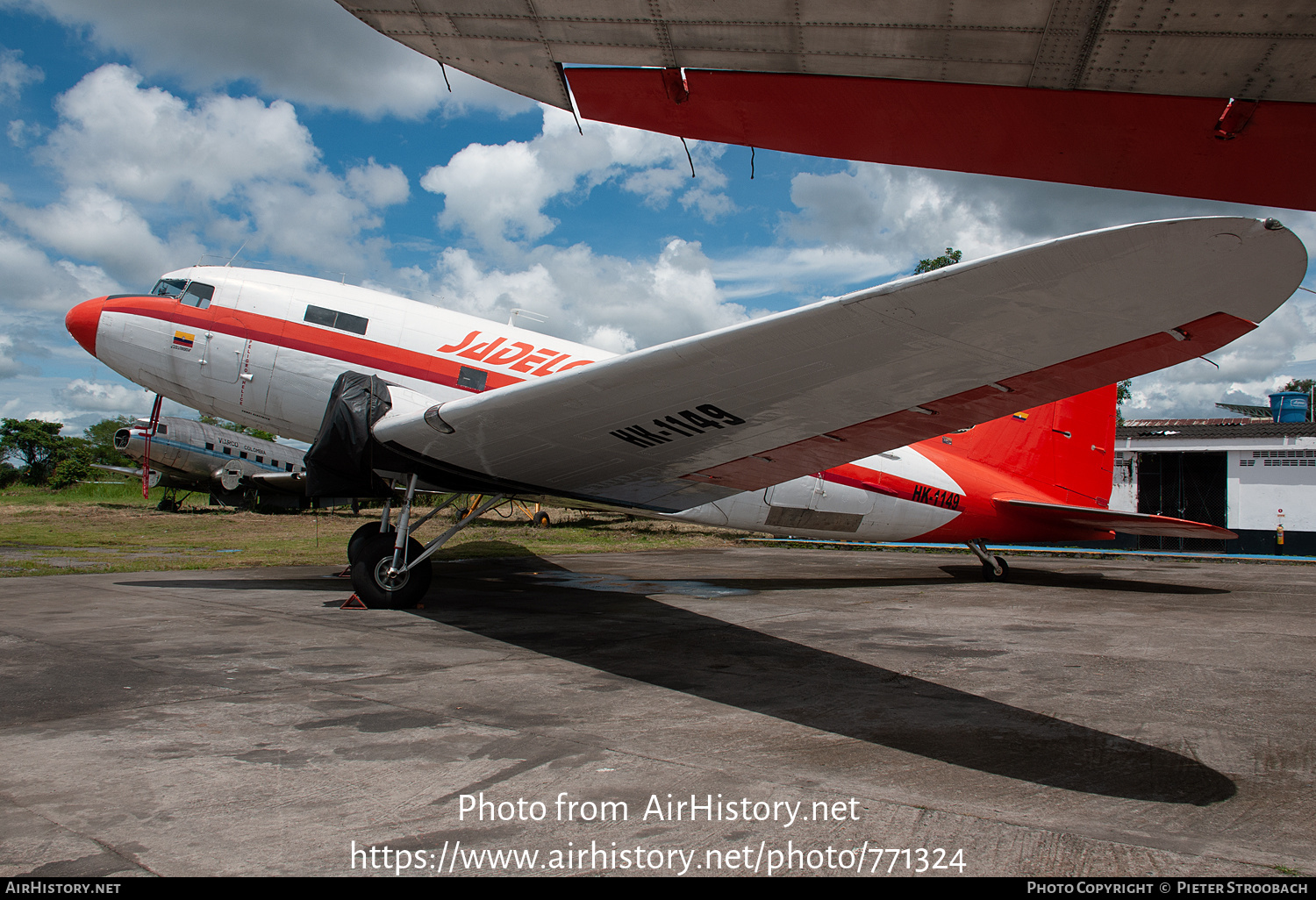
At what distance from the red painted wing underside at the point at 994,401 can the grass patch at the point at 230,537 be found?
9046mm

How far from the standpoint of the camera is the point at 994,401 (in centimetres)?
461

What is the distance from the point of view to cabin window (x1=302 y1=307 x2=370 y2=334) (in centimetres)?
862

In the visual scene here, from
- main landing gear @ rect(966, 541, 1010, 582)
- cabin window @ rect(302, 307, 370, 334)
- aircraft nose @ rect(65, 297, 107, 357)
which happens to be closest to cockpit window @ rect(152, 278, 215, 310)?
aircraft nose @ rect(65, 297, 107, 357)

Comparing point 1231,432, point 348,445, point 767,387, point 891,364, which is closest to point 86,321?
point 348,445

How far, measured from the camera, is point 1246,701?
15.4ft

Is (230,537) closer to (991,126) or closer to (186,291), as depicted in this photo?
(186,291)

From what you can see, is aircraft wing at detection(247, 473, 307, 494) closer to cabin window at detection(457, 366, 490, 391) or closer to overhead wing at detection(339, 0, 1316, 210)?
cabin window at detection(457, 366, 490, 391)

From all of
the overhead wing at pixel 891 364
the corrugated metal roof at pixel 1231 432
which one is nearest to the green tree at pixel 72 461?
the overhead wing at pixel 891 364

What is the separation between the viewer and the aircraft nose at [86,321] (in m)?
9.07

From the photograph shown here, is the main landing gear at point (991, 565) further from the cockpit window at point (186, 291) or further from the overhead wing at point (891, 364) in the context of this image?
the cockpit window at point (186, 291)

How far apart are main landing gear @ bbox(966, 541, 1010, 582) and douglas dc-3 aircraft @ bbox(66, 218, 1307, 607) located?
7 centimetres

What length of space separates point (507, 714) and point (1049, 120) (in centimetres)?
479

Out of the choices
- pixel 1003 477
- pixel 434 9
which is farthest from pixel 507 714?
pixel 1003 477

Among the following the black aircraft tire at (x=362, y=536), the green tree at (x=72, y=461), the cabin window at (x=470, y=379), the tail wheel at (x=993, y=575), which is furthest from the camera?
the green tree at (x=72, y=461)
